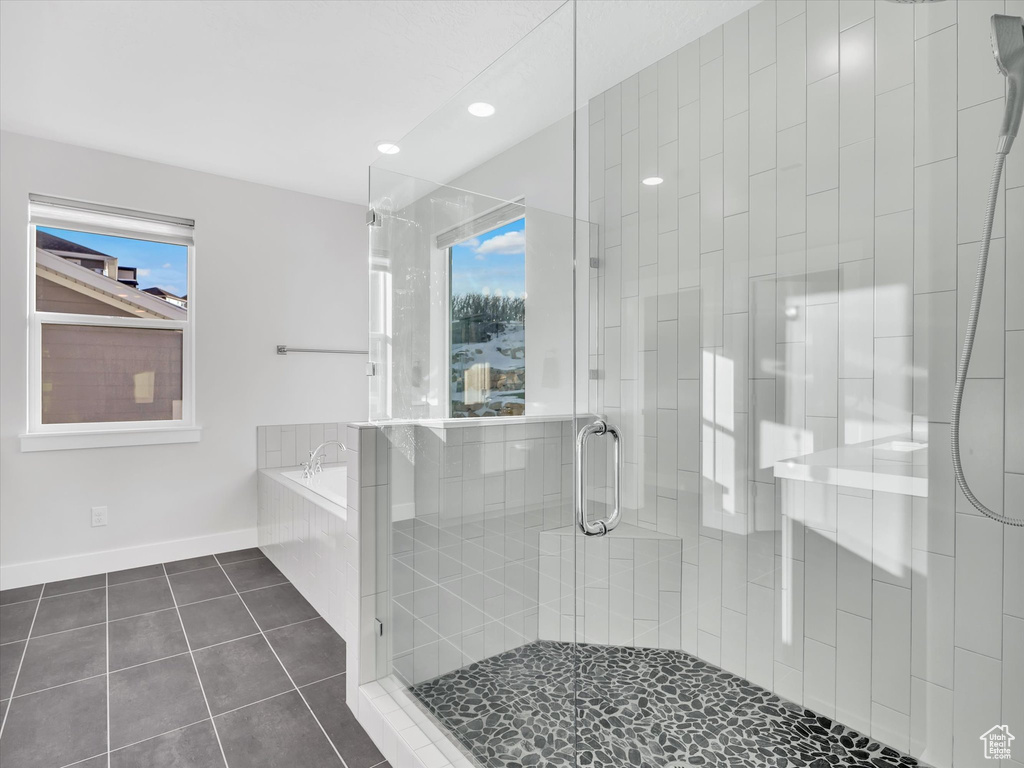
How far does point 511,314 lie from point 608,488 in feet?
1.61

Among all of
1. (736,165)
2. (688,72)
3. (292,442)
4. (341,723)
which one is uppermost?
(688,72)

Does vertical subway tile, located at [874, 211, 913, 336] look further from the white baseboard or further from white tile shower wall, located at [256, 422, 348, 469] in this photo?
the white baseboard

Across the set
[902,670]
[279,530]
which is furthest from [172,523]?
[902,670]

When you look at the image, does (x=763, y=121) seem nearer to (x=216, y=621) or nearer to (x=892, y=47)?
(x=892, y=47)

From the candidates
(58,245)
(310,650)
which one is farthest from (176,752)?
(58,245)

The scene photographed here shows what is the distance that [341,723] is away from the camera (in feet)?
5.84

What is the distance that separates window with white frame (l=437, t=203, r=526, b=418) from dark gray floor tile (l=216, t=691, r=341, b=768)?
1.11 metres

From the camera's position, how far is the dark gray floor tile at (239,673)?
1.91 m

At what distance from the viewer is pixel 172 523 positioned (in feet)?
11.1

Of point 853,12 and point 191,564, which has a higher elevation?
point 853,12

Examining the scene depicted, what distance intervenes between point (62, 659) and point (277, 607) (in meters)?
0.81

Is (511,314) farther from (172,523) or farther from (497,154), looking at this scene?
(172,523)

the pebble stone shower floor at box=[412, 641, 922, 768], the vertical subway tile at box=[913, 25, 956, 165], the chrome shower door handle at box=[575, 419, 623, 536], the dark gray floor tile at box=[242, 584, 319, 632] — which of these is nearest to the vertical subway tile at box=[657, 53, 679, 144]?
the vertical subway tile at box=[913, 25, 956, 165]

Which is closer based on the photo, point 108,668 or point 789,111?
point 789,111
